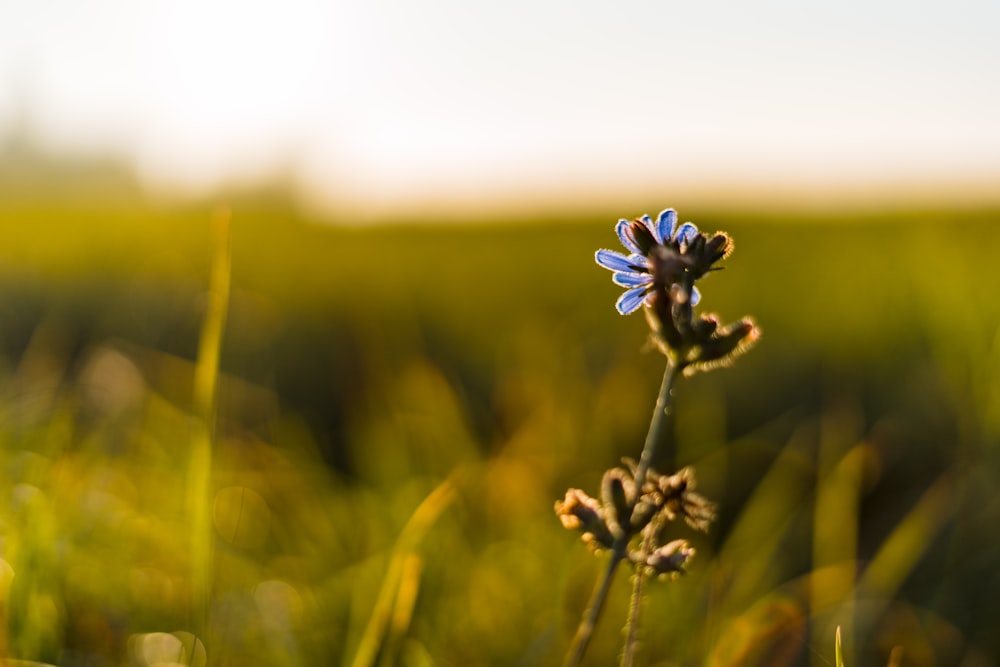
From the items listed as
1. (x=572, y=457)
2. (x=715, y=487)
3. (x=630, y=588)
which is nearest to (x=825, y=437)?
(x=715, y=487)

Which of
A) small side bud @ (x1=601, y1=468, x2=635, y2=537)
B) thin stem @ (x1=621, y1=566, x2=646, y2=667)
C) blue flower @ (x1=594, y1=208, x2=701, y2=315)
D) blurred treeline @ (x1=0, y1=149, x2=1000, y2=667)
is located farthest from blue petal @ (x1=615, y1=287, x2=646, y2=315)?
blurred treeline @ (x1=0, y1=149, x2=1000, y2=667)

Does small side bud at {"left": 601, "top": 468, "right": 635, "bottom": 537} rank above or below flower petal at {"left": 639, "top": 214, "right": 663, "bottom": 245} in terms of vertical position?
below

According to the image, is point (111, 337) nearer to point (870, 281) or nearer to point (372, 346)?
point (372, 346)

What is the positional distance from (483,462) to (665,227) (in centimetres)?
204

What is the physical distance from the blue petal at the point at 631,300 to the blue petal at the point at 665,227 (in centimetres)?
6

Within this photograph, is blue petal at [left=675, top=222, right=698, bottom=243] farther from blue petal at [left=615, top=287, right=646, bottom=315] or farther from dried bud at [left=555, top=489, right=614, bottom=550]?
dried bud at [left=555, top=489, right=614, bottom=550]

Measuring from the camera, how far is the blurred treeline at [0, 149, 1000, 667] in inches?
83.0

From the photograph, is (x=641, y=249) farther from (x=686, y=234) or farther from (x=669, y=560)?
(x=669, y=560)

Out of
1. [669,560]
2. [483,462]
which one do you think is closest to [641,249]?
[669,560]

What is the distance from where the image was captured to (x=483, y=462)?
10.2ft

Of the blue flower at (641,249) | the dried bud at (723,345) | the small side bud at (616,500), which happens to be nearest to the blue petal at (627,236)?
the blue flower at (641,249)

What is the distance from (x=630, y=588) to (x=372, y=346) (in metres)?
2.55

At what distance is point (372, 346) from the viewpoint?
480 cm

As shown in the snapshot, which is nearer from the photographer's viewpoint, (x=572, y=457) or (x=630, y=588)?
(x=630, y=588)
